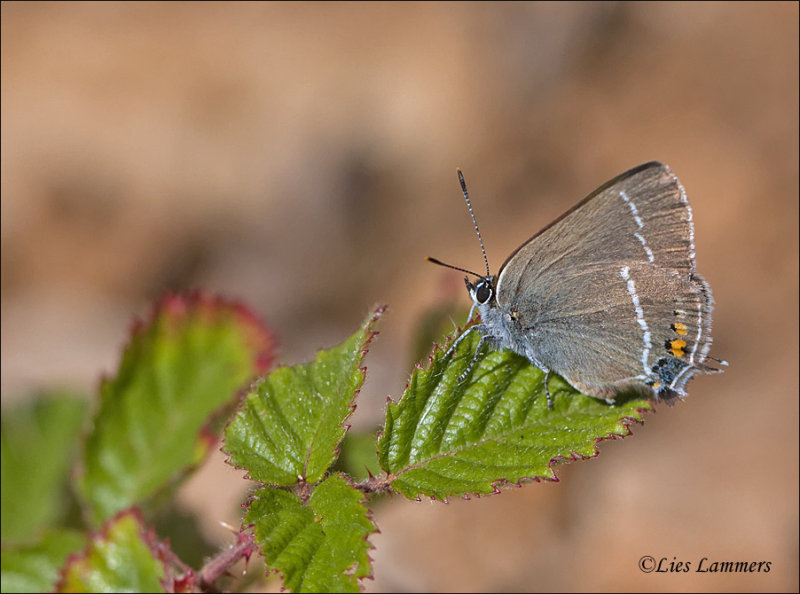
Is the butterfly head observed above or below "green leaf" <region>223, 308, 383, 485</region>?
above

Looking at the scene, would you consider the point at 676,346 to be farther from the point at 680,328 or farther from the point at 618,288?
the point at 618,288

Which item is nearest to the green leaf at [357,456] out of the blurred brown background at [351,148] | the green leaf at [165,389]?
the green leaf at [165,389]

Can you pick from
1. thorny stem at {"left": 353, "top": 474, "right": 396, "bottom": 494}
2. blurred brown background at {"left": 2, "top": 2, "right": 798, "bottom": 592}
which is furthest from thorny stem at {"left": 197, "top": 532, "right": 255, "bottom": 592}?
blurred brown background at {"left": 2, "top": 2, "right": 798, "bottom": 592}

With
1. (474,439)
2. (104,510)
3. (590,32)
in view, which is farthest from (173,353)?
(590,32)

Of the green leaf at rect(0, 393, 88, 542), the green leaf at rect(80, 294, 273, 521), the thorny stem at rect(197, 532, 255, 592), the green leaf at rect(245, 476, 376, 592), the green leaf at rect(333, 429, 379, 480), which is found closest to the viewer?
the green leaf at rect(245, 476, 376, 592)

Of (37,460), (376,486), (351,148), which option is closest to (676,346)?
(376,486)

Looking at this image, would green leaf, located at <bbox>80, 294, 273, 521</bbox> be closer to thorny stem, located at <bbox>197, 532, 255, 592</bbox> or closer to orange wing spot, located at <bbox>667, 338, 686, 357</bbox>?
thorny stem, located at <bbox>197, 532, 255, 592</bbox>
